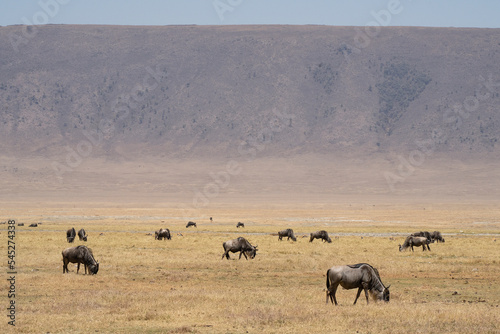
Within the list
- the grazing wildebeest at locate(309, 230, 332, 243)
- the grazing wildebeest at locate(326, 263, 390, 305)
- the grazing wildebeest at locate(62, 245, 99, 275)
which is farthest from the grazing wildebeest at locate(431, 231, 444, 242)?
the grazing wildebeest at locate(326, 263, 390, 305)

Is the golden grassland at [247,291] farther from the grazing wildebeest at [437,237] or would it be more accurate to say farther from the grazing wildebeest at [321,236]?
the grazing wildebeest at [321,236]

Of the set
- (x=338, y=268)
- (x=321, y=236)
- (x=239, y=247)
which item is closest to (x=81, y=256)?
(x=239, y=247)

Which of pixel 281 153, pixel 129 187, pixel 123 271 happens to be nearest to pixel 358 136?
pixel 281 153

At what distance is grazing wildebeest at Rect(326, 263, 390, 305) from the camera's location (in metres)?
19.0

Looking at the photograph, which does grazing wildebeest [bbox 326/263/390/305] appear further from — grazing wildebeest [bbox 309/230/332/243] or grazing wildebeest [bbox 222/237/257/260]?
grazing wildebeest [bbox 309/230/332/243]

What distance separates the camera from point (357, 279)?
19.1 metres

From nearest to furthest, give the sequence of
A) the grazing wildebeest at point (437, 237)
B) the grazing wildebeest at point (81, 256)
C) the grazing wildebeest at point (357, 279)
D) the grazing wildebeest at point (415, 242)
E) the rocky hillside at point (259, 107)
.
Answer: the grazing wildebeest at point (357, 279) < the grazing wildebeest at point (81, 256) < the grazing wildebeest at point (415, 242) < the grazing wildebeest at point (437, 237) < the rocky hillside at point (259, 107)

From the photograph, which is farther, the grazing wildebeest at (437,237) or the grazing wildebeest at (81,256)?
the grazing wildebeest at (437,237)

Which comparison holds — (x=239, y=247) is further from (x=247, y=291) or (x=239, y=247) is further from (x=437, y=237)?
(x=437, y=237)

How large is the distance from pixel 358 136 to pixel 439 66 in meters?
39.8

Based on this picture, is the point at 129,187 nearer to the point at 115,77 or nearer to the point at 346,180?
Result: the point at 346,180

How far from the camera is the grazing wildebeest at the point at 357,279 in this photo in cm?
1897

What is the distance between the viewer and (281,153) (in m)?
159

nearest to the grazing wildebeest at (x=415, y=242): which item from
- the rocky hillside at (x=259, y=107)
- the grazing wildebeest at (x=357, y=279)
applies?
the grazing wildebeest at (x=357, y=279)
